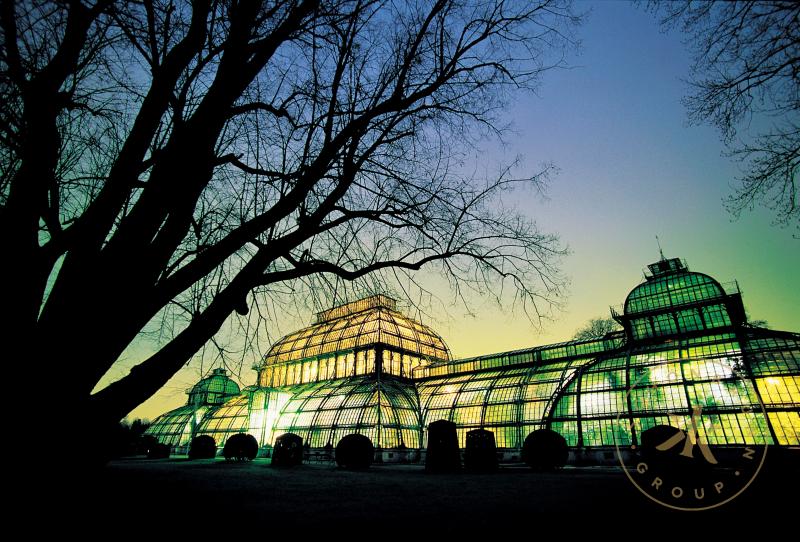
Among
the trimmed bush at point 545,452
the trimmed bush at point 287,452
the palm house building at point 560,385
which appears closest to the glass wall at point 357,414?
the palm house building at point 560,385

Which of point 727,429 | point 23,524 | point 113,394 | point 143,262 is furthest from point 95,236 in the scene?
point 727,429

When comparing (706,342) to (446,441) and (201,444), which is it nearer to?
(446,441)

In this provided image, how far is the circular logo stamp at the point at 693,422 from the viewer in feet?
31.4

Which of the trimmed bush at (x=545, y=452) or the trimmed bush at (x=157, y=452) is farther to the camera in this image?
Answer: the trimmed bush at (x=157, y=452)

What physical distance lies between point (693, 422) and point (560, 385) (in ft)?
28.1

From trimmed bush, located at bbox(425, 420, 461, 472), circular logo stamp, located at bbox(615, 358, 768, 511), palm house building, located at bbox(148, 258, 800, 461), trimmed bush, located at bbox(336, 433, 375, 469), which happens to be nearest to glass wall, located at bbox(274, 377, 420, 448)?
palm house building, located at bbox(148, 258, 800, 461)

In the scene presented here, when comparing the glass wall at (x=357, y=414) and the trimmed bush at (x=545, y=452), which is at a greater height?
the glass wall at (x=357, y=414)

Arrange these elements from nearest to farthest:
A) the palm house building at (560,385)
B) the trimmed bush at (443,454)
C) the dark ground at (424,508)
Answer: the dark ground at (424,508), the trimmed bush at (443,454), the palm house building at (560,385)

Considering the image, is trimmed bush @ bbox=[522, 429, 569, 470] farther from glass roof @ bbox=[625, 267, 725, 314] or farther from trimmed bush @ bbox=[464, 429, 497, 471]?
glass roof @ bbox=[625, 267, 725, 314]

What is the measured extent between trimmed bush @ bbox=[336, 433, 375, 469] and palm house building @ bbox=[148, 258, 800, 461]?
20.1 ft

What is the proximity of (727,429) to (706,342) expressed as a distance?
231 inches

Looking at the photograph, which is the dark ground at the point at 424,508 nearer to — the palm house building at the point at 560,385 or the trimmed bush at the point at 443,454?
the palm house building at the point at 560,385

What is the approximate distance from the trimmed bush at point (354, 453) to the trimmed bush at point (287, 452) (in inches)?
168

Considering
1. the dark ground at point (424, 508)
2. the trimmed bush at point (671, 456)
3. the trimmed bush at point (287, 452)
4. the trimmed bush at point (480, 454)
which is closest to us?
the dark ground at point (424, 508)
